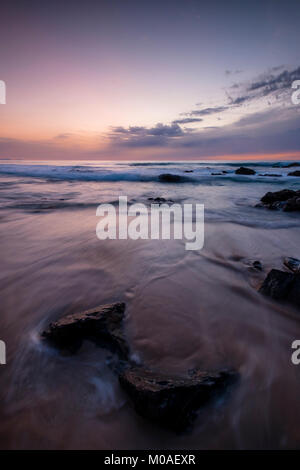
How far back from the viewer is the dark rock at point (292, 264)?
290cm

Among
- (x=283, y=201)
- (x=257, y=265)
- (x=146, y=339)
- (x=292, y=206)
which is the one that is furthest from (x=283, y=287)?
(x=283, y=201)

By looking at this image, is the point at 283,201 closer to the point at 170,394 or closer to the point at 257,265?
the point at 257,265

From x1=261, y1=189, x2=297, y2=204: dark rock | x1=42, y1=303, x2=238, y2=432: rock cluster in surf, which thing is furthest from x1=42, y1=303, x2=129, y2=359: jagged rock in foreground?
x1=261, y1=189, x2=297, y2=204: dark rock

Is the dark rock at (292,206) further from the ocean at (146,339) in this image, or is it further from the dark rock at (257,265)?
the dark rock at (257,265)

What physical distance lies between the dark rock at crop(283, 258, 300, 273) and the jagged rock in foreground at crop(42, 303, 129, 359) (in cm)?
261

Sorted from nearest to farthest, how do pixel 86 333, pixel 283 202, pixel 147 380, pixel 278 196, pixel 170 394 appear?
pixel 170 394
pixel 147 380
pixel 86 333
pixel 283 202
pixel 278 196

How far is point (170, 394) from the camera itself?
1218 mm

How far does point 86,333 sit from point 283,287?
2131mm

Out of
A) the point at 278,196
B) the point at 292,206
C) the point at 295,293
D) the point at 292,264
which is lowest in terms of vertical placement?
the point at 295,293

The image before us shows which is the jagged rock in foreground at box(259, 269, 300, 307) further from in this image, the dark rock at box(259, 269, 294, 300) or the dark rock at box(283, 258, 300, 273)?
the dark rock at box(283, 258, 300, 273)

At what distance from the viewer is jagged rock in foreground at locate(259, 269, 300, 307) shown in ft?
7.26

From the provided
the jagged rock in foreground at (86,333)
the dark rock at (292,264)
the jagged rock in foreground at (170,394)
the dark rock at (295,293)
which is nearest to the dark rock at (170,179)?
the dark rock at (292,264)

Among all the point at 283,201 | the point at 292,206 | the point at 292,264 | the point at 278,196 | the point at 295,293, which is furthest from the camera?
the point at 278,196
